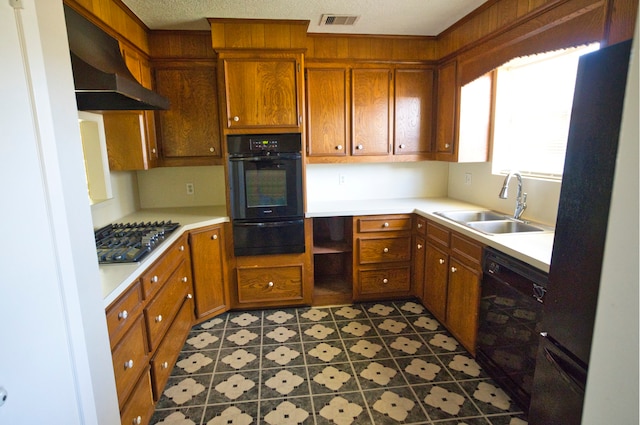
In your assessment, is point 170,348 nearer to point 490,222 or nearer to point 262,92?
point 262,92

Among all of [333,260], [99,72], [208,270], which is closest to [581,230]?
[99,72]

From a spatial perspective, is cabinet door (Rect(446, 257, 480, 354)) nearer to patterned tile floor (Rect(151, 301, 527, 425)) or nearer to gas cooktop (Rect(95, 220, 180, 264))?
patterned tile floor (Rect(151, 301, 527, 425))

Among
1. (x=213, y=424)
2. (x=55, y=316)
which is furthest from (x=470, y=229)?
(x=55, y=316)

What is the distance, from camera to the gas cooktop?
1.84 metres

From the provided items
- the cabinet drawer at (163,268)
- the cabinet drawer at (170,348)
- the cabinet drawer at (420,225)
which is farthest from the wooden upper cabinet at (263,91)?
the cabinet drawer at (170,348)

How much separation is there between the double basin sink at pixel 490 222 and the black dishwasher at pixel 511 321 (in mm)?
309

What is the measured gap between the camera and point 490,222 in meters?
2.57

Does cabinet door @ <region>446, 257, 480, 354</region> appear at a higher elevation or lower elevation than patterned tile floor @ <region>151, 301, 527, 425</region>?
higher

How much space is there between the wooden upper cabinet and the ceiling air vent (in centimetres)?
33

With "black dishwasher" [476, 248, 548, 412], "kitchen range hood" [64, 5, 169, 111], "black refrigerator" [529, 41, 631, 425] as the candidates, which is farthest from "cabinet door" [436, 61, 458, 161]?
"kitchen range hood" [64, 5, 169, 111]

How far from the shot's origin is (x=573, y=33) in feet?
5.96

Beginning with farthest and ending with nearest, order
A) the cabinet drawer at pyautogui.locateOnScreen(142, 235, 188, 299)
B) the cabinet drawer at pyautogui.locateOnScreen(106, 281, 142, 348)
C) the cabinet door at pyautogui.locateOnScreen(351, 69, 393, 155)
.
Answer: the cabinet door at pyautogui.locateOnScreen(351, 69, 393, 155), the cabinet drawer at pyautogui.locateOnScreen(142, 235, 188, 299), the cabinet drawer at pyautogui.locateOnScreen(106, 281, 142, 348)

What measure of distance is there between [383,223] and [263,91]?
1.50m

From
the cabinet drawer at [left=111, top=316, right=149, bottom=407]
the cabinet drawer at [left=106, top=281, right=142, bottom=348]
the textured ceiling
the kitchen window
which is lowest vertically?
the cabinet drawer at [left=111, top=316, right=149, bottom=407]
